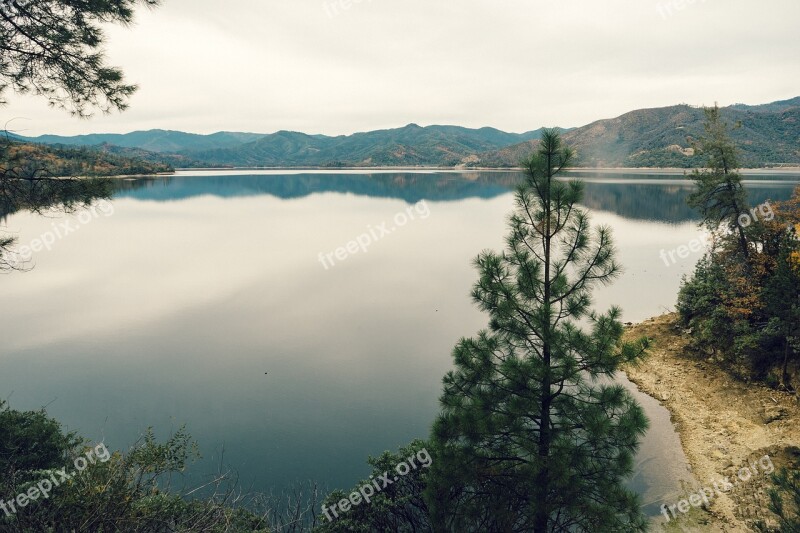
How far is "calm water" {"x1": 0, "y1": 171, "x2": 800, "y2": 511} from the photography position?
40.5ft

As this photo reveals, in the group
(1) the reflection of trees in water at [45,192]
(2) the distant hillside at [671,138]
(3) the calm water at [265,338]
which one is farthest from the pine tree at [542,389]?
(2) the distant hillside at [671,138]

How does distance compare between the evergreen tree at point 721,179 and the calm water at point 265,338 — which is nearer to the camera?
the calm water at point 265,338

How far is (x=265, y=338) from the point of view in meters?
19.6

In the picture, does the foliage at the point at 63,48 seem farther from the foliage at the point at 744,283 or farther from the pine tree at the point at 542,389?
the foliage at the point at 744,283

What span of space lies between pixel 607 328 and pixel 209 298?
2496 centimetres

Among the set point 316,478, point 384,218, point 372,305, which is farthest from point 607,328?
point 384,218

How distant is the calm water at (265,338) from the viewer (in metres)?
12.4

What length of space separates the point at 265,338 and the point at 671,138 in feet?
603

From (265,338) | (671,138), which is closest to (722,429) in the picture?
(265,338)

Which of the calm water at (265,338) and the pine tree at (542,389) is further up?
the pine tree at (542,389)

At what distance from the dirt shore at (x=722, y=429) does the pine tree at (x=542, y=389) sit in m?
1.80

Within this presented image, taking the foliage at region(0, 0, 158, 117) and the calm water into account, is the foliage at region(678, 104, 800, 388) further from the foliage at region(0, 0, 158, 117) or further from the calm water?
the foliage at region(0, 0, 158, 117)

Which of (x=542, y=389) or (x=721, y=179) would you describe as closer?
(x=542, y=389)

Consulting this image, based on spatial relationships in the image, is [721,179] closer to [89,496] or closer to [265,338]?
[265,338]
